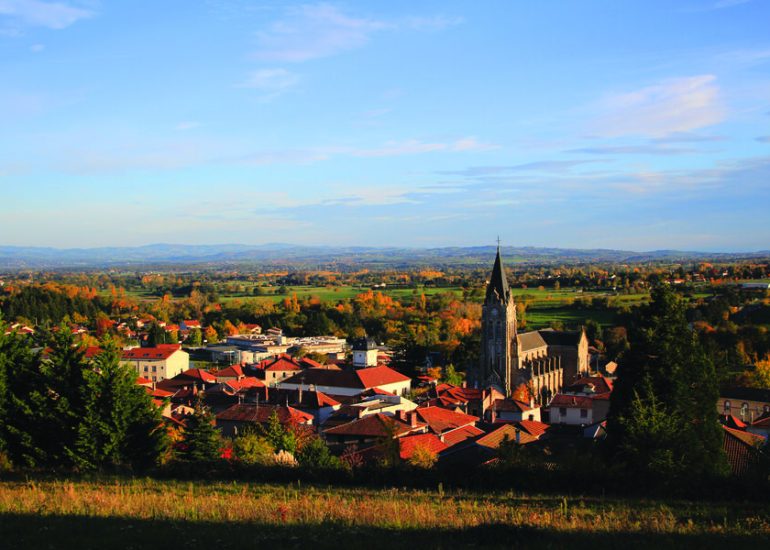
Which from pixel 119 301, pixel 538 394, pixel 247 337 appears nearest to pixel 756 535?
pixel 538 394

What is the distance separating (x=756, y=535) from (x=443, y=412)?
25.6 metres

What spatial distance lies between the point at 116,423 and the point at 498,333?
39.7 m

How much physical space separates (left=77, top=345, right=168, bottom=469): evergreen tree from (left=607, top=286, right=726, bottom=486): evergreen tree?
1146cm

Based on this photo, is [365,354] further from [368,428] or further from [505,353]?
[368,428]

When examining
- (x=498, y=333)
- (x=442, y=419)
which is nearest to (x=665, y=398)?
(x=442, y=419)

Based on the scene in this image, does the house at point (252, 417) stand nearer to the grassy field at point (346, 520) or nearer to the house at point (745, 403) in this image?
the grassy field at point (346, 520)

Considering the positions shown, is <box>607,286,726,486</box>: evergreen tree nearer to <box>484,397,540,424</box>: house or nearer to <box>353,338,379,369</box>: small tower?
<box>484,397,540,424</box>: house

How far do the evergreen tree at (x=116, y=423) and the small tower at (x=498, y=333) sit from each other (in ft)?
124

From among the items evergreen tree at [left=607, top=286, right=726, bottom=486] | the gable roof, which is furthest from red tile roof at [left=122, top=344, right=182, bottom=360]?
evergreen tree at [left=607, top=286, right=726, bottom=486]

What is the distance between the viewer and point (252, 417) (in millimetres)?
34062

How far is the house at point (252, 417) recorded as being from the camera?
3359 centimetres

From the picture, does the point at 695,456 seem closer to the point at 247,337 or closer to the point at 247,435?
the point at 247,435

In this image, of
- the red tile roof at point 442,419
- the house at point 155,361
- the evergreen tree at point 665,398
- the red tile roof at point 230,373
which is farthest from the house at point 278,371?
the evergreen tree at point 665,398

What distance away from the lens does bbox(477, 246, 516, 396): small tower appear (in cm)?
5409
